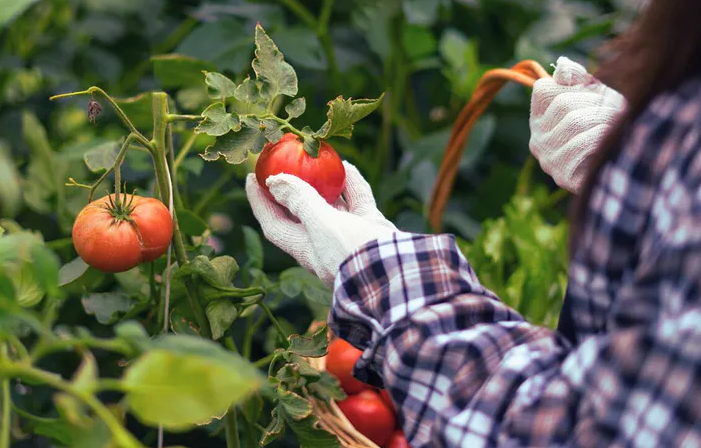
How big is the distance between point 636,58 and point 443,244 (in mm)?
196

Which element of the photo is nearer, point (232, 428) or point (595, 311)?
point (595, 311)

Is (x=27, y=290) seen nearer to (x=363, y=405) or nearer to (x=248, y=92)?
(x=248, y=92)

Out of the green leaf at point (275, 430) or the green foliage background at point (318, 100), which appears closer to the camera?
the green leaf at point (275, 430)

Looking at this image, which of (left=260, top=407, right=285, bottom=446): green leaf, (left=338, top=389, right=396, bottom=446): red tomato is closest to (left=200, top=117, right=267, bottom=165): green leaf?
(left=260, top=407, right=285, bottom=446): green leaf

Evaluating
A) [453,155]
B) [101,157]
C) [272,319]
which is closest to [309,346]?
[272,319]

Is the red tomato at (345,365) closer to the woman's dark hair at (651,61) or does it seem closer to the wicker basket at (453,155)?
the wicker basket at (453,155)

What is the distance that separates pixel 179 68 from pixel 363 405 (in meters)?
0.43

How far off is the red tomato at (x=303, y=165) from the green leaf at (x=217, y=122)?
0.19ft

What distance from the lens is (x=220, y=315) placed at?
0.75 metres

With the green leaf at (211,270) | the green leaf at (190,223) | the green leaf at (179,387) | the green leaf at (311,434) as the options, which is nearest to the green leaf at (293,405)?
the green leaf at (311,434)

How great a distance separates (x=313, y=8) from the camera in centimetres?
150

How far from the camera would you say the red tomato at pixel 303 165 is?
2.48ft

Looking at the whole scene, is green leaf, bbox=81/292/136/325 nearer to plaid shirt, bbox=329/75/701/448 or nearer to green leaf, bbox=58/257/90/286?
green leaf, bbox=58/257/90/286

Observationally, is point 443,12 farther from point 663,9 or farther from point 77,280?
point 663,9
